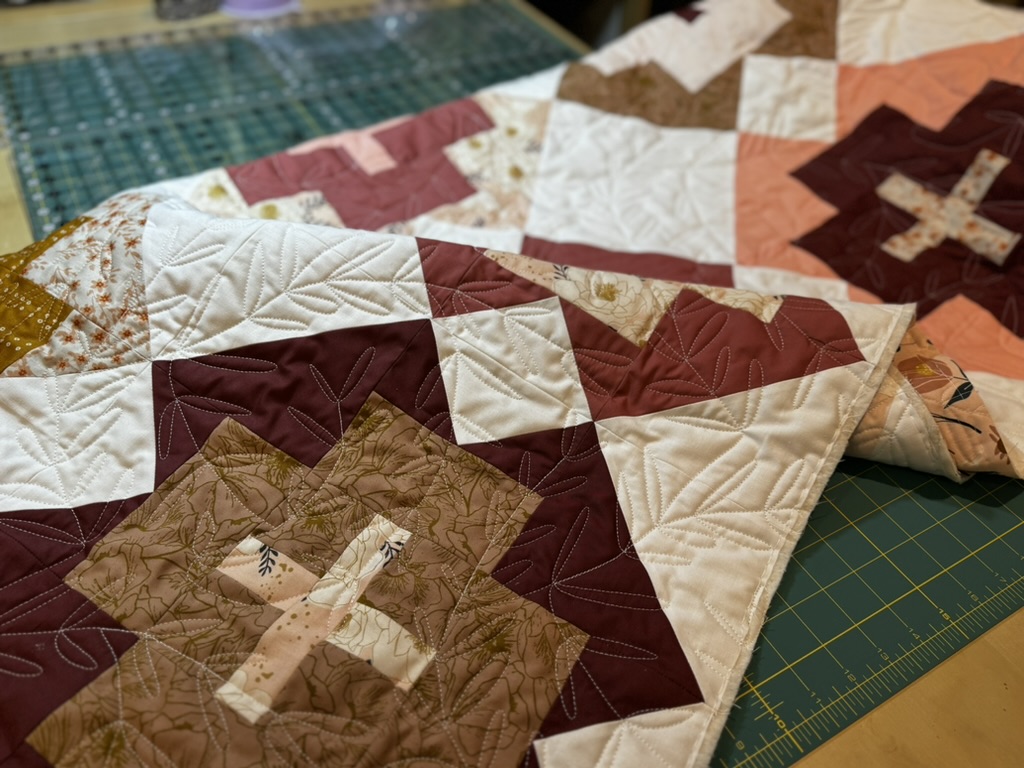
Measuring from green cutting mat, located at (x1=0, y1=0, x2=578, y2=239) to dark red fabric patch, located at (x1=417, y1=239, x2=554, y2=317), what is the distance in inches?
27.1

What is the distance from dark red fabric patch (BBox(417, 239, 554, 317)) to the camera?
932 mm

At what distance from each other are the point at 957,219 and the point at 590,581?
86 centimetres

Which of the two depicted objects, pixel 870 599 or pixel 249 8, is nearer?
pixel 870 599

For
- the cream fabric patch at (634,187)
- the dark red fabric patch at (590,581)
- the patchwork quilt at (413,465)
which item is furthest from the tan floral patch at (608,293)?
the cream fabric patch at (634,187)

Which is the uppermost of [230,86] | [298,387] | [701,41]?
[701,41]

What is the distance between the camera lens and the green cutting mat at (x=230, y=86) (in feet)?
4.75

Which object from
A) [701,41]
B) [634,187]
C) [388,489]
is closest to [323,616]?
[388,489]

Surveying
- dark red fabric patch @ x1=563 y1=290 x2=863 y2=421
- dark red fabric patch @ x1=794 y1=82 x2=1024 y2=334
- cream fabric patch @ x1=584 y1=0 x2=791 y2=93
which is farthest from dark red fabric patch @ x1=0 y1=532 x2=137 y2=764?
cream fabric patch @ x1=584 y1=0 x2=791 y2=93

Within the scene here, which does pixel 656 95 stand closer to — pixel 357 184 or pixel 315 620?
pixel 357 184

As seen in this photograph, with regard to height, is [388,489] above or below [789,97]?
below

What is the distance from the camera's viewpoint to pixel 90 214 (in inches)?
39.9

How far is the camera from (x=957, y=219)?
1271 mm

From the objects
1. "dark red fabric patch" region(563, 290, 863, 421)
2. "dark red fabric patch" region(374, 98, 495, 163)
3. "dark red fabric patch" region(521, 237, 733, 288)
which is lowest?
"dark red fabric patch" region(521, 237, 733, 288)

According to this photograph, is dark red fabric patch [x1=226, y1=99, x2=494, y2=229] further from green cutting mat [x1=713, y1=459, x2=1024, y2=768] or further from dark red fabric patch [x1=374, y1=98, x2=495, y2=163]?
green cutting mat [x1=713, y1=459, x2=1024, y2=768]
